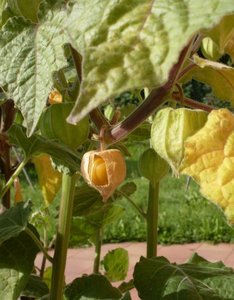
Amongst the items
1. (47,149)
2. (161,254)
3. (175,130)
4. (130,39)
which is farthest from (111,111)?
(161,254)

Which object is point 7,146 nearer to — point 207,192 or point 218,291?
A: point 218,291

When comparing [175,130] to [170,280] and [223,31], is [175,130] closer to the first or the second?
[223,31]

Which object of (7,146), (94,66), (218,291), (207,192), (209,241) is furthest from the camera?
(209,241)

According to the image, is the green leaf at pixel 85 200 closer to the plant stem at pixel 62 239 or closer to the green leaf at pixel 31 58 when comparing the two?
the plant stem at pixel 62 239

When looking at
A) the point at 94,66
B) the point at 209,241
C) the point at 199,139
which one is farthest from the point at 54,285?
the point at 209,241

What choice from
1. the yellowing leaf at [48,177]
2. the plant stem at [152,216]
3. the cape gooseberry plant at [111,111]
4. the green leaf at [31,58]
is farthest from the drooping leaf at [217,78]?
the yellowing leaf at [48,177]

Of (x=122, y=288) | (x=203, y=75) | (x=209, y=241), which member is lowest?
(x=209, y=241)
